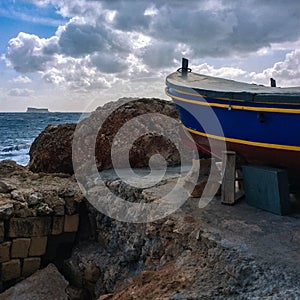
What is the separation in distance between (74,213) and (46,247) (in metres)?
0.76

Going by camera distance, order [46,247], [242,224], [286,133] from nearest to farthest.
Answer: [242,224], [286,133], [46,247]

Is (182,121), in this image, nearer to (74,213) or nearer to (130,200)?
(130,200)

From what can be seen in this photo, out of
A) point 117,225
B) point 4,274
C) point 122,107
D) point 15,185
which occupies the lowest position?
point 4,274

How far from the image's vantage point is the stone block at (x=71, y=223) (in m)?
6.52

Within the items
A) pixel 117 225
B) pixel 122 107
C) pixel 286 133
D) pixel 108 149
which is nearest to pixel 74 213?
pixel 117 225

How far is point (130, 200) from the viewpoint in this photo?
231 inches

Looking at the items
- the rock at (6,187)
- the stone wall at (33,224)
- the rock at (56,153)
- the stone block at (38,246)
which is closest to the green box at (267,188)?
the stone wall at (33,224)

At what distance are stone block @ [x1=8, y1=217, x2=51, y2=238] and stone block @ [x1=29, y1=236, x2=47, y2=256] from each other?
9 cm

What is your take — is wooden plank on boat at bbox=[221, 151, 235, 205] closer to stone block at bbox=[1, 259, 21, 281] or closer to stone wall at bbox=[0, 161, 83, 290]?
stone wall at bbox=[0, 161, 83, 290]

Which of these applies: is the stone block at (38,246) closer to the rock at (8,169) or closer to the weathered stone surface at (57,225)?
the weathered stone surface at (57,225)

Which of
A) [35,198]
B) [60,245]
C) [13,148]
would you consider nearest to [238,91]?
[35,198]

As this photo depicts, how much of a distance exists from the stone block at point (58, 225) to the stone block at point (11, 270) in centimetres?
75

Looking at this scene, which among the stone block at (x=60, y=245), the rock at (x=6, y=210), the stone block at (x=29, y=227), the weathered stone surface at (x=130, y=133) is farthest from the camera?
the weathered stone surface at (x=130, y=133)

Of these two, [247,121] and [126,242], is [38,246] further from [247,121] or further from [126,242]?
[247,121]
